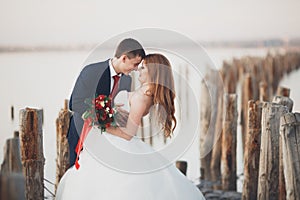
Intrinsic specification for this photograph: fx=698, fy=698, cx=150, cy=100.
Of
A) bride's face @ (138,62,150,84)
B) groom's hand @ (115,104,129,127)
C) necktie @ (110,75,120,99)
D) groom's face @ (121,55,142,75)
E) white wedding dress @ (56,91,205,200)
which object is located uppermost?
groom's face @ (121,55,142,75)

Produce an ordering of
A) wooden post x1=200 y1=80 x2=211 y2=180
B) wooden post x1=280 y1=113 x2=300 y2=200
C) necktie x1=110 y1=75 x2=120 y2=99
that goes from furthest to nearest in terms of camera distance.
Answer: wooden post x1=200 y1=80 x2=211 y2=180 → necktie x1=110 y1=75 x2=120 y2=99 → wooden post x1=280 y1=113 x2=300 y2=200

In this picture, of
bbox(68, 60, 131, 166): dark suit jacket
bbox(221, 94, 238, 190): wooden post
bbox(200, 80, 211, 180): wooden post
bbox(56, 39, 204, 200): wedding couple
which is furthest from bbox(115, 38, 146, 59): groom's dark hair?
bbox(200, 80, 211, 180): wooden post

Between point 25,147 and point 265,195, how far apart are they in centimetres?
114

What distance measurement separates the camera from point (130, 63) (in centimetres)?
287

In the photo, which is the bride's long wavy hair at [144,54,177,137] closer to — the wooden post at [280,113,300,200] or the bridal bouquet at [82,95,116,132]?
the bridal bouquet at [82,95,116,132]

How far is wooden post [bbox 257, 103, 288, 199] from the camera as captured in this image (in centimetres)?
313

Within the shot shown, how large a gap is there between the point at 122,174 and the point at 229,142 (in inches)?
51.5

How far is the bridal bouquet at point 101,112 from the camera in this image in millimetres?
2889

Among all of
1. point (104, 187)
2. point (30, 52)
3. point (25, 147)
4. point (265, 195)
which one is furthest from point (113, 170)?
point (30, 52)

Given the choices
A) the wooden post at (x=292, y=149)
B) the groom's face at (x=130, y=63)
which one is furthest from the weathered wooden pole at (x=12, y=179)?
the wooden post at (x=292, y=149)

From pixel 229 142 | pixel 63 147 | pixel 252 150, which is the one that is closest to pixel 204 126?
pixel 229 142

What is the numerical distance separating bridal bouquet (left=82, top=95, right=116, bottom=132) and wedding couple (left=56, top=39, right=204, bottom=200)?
0.02m

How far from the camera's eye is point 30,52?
6.66 metres

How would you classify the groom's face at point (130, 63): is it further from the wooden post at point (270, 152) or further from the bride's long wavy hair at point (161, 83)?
the wooden post at point (270, 152)
